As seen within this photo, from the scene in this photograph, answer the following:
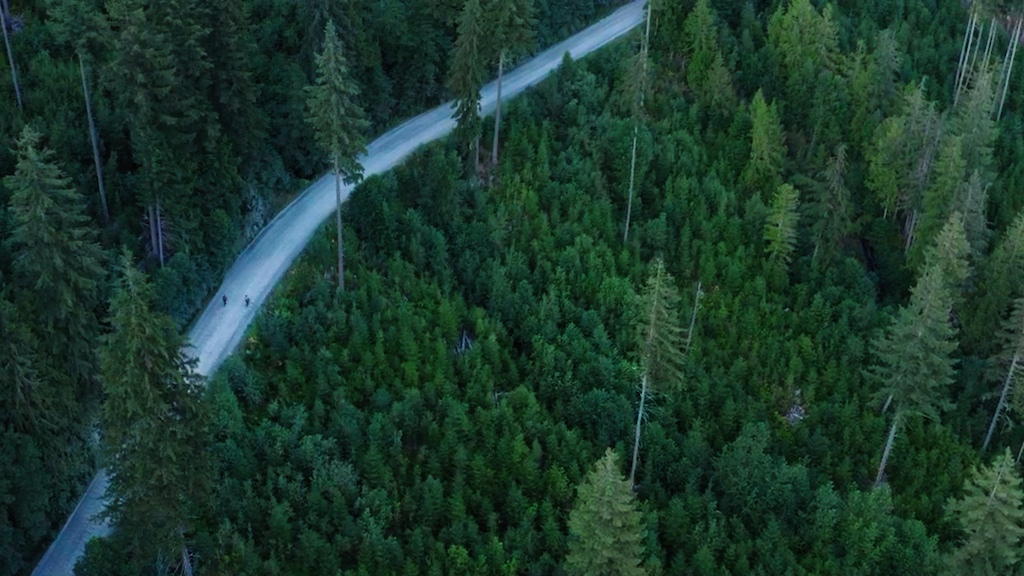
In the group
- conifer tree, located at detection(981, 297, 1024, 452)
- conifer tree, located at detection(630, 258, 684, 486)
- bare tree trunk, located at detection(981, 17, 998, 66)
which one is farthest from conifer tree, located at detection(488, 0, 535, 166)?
bare tree trunk, located at detection(981, 17, 998, 66)

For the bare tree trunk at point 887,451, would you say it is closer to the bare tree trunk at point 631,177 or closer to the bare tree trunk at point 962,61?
the bare tree trunk at point 631,177

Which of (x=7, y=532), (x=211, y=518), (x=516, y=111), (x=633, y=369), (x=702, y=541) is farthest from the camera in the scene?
(x=516, y=111)

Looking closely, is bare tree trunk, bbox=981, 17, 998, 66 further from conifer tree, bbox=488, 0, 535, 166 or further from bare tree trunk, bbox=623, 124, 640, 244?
conifer tree, bbox=488, 0, 535, 166

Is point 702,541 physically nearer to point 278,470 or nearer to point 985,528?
point 985,528

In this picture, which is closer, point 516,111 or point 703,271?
point 703,271

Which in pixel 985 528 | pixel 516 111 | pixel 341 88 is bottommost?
pixel 985 528

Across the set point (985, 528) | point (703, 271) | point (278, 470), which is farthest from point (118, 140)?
point (985, 528)

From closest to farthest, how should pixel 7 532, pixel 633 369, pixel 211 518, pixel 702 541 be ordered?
pixel 7 532
pixel 211 518
pixel 702 541
pixel 633 369
